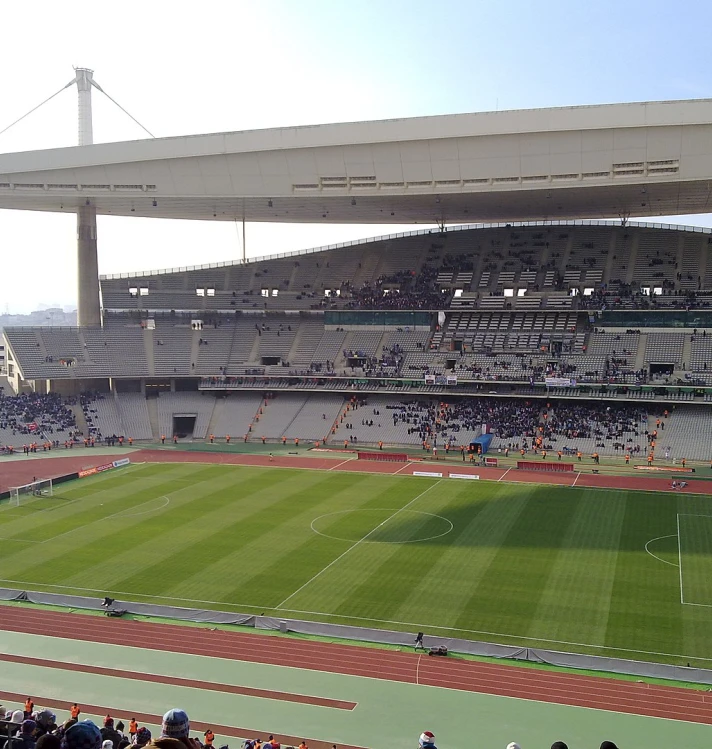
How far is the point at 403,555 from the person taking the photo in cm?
2778

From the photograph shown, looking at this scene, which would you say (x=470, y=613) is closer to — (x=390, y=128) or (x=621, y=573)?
(x=621, y=573)

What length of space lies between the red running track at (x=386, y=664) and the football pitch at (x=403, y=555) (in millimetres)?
1604

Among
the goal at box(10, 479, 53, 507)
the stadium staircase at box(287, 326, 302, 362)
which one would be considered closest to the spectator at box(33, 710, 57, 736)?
the goal at box(10, 479, 53, 507)

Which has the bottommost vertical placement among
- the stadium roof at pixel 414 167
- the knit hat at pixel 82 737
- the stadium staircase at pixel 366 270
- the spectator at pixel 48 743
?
the spectator at pixel 48 743

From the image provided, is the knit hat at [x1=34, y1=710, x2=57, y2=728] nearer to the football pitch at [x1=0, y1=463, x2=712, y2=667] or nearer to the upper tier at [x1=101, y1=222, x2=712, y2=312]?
the football pitch at [x1=0, y1=463, x2=712, y2=667]

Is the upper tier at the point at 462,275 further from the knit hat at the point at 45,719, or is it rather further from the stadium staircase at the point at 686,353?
the knit hat at the point at 45,719

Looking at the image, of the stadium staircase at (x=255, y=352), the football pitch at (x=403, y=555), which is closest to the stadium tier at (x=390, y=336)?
the stadium staircase at (x=255, y=352)

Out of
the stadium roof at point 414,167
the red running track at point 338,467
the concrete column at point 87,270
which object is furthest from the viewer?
the concrete column at point 87,270

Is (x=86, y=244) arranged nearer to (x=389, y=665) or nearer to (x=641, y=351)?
(x=641, y=351)

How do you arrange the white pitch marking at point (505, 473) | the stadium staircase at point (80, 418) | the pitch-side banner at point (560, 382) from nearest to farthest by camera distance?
the white pitch marking at point (505, 473) → the pitch-side banner at point (560, 382) → the stadium staircase at point (80, 418)

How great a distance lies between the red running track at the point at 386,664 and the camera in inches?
674

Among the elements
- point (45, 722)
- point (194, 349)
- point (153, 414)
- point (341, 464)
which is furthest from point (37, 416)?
point (45, 722)

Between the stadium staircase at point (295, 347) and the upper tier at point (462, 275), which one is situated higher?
the upper tier at point (462, 275)

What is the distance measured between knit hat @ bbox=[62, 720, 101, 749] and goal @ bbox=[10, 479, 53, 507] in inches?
1398
